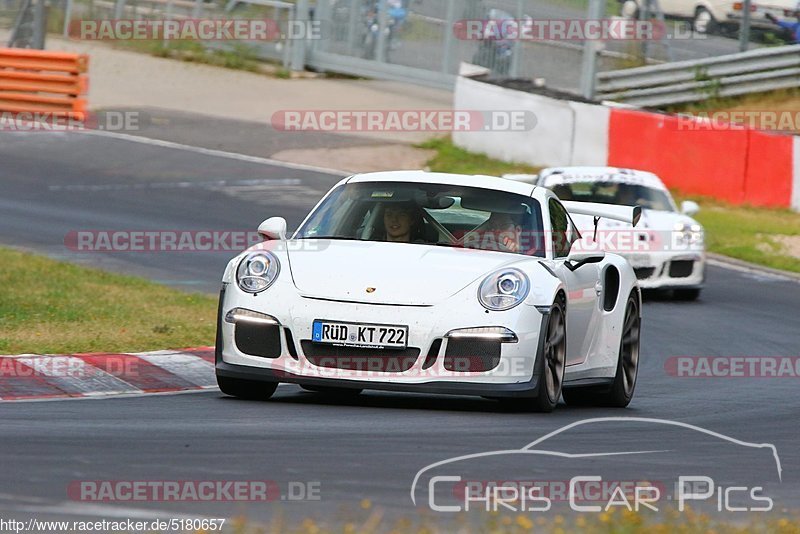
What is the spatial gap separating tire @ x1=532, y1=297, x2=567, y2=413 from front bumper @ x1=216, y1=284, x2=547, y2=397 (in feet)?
0.34

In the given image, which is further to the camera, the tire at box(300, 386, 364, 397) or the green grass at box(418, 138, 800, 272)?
the green grass at box(418, 138, 800, 272)

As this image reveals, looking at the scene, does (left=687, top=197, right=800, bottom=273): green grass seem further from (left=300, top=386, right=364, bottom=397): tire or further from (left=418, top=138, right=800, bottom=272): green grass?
(left=300, top=386, right=364, bottom=397): tire

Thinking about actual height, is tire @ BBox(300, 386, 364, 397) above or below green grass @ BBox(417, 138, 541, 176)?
below

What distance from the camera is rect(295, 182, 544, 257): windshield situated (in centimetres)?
912

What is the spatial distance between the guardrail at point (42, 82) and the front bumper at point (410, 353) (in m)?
19.4

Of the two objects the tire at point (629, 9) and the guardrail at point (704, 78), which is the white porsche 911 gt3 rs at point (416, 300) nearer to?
the tire at point (629, 9)

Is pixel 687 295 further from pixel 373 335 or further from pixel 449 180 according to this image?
pixel 373 335

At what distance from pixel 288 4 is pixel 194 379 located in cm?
2447

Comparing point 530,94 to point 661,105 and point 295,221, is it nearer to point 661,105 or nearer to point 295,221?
point 661,105

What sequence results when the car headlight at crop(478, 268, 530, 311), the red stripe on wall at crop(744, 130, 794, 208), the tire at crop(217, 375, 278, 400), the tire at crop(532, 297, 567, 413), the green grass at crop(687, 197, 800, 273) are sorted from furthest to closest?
1. the red stripe on wall at crop(744, 130, 794, 208)
2. the green grass at crop(687, 197, 800, 273)
3. the tire at crop(217, 375, 278, 400)
4. the tire at crop(532, 297, 567, 413)
5. the car headlight at crop(478, 268, 530, 311)

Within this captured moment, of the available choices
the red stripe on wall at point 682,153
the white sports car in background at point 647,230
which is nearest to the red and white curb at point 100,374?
the white sports car in background at point 647,230

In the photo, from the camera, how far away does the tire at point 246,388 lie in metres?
8.70

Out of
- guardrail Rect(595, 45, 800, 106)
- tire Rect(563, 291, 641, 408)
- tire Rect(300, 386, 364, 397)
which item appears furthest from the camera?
guardrail Rect(595, 45, 800, 106)

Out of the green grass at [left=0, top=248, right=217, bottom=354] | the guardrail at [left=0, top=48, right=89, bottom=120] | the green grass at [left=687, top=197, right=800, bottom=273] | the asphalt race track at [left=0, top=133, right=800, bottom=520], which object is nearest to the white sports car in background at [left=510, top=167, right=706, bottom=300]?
the asphalt race track at [left=0, top=133, right=800, bottom=520]
